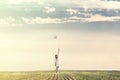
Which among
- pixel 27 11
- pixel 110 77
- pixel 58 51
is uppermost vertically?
pixel 27 11

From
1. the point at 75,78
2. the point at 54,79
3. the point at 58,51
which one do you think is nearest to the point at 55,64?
the point at 58,51

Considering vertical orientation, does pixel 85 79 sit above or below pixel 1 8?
below

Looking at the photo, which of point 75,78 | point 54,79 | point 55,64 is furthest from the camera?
point 75,78

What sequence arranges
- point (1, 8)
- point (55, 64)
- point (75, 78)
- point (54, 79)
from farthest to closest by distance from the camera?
point (75, 78), point (54, 79), point (55, 64), point (1, 8)

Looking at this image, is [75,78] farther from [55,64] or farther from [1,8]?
[1,8]

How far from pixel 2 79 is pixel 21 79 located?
2200 millimetres

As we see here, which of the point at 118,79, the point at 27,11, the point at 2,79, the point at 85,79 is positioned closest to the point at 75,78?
the point at 85,79

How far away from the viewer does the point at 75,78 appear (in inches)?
2098

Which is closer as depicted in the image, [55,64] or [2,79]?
[55,64]

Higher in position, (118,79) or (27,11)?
(27,11)

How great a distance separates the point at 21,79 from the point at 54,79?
146 inches

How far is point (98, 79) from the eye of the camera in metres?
53.2

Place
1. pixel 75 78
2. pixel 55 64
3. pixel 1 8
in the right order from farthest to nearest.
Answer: pixel 75 78 < pixel 55 64 < pixel 1 8

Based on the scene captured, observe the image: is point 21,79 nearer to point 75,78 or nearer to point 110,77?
point 75,78
